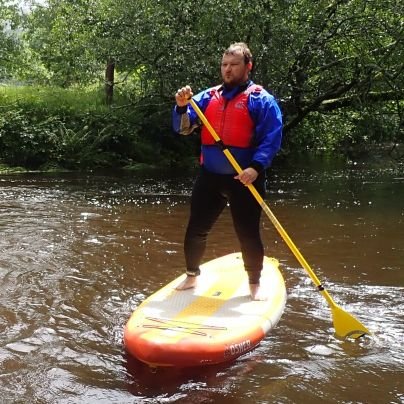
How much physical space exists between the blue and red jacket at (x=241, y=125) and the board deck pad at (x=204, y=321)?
2.83 feet

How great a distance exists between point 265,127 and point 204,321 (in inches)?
50.0

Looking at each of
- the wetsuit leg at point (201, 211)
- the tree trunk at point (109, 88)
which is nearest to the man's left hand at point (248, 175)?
the wetsuit leg at point (201, 211)

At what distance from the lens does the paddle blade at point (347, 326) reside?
3447 mm

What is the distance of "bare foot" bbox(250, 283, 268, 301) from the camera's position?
3.71 m

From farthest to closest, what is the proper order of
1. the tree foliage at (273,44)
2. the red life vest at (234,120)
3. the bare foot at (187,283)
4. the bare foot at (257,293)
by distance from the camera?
the tree foliage at (273,44), the bare foot at (187,283), the bare foot at (257,293), the red life vest at (234,120)

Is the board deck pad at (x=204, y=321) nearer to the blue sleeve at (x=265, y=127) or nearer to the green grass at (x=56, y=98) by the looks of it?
the blue sleeve at (x=265, y=127)

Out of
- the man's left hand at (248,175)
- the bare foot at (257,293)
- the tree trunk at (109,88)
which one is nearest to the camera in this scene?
the man's left hand at (248,175)

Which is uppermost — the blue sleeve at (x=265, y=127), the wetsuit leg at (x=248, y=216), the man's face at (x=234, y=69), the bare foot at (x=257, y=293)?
the man's face at (x=234, y=69)

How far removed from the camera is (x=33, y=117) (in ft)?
44.4

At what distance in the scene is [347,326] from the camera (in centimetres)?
347

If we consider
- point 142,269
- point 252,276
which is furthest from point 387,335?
point 142,269

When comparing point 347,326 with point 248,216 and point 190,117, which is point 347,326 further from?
point 190,117

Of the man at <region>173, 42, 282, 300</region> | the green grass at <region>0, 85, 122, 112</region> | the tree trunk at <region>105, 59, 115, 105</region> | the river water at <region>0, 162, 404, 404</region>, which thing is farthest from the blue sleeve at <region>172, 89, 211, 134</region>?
the tree trunk at <region>105, 59, 115, 105</region>

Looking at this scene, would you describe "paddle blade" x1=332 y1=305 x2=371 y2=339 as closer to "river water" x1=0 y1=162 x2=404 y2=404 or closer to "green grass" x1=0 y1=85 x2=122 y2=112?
"river water" x1=0 y1=162 x2=404 y2=404
